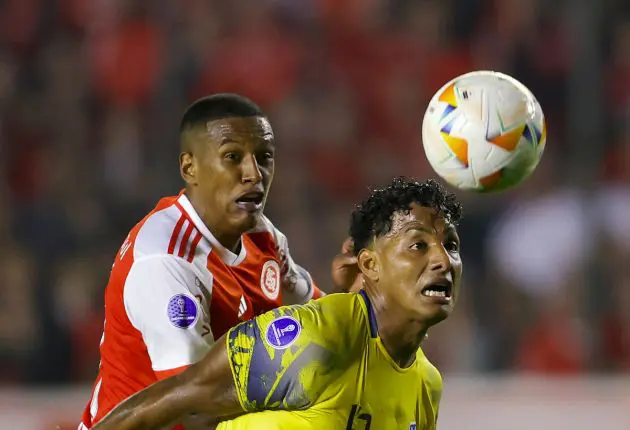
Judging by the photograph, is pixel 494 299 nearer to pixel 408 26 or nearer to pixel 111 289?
pixel 408 26

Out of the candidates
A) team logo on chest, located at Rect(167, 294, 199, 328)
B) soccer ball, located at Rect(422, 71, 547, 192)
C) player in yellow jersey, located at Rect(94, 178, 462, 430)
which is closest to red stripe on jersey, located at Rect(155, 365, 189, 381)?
team logo on chest, located at Rect(167, 294, 199, 328)

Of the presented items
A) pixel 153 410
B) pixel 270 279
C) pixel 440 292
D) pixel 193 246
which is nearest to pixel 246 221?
pixel 193 246

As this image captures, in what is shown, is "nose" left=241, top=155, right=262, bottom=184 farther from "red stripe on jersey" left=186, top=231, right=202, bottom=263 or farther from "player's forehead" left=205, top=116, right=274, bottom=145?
"red stripe on jersey" left=186, top=231, right=202, bottom=263

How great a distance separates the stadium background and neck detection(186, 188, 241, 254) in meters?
2.53

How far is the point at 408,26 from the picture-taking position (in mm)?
7988

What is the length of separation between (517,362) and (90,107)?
3055 mm

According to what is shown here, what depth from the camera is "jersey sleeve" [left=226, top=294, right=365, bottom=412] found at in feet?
10.7

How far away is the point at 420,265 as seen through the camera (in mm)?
3504

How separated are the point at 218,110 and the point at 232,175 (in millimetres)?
240

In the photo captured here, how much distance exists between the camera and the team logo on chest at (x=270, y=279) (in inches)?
170

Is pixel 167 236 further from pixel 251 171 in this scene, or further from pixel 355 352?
pixel 355 352

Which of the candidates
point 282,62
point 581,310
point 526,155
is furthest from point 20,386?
point 526,155

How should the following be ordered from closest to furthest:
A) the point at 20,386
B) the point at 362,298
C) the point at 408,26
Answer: the point at 362,298 < the point at 20,386 < the point at 408,26

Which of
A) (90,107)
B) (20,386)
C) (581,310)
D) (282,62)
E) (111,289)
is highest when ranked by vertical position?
(282,62)
